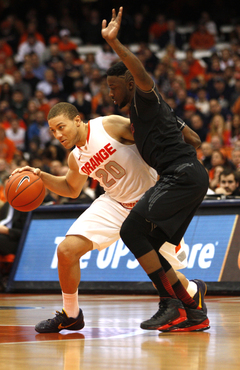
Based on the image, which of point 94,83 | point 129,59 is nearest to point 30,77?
point 94,83

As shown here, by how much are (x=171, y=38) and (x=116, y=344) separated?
1465 cm

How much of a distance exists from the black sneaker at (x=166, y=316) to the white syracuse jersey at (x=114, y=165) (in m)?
0.95

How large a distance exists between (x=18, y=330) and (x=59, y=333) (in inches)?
13.2

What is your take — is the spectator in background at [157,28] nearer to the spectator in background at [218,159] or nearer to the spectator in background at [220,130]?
the spectator in background at [220,130]

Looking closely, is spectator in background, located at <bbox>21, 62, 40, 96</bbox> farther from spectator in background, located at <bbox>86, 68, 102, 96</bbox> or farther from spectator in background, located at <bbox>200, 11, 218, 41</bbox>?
spectator in background, located at <bbox>200, 11, 218, 41</bbox>

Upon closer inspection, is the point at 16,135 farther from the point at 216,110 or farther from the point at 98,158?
the point at 98,158

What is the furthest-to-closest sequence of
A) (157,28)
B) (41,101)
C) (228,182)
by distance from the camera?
(157,28) < (41,101) < (228,182)

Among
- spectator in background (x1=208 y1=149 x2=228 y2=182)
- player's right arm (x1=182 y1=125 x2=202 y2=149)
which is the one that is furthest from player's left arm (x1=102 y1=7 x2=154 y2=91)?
spectator in background (x1=208 y1=149 x2=228 y2=182)

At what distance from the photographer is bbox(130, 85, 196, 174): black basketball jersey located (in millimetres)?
4434

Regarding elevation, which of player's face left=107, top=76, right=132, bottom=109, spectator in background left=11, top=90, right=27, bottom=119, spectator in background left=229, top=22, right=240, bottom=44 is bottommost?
spectator in background left=11, top=90, right=27, bottom=119

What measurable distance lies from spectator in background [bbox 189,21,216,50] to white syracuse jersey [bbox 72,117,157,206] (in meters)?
12.8

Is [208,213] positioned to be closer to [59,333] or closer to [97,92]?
[59,333]

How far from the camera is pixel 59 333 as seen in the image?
4.71 m

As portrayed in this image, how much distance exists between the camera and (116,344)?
3979mm
